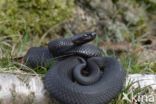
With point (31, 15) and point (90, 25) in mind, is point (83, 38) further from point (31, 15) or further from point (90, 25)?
point (90, 25)

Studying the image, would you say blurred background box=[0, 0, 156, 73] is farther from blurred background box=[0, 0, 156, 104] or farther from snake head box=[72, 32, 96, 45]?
snake head box=[72, 32, 96, 45]

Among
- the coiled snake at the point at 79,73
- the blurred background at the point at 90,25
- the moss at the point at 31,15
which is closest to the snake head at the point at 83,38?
the coiled snake at the point at 79,73

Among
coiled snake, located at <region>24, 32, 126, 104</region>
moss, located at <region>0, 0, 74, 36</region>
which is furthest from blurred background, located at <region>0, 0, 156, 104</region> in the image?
coiled snake, located at <region>24, 32, 126, 104</region>

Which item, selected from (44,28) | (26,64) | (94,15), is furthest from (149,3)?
(26,64)

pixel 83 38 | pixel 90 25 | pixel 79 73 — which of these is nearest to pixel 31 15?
pixel 90 25

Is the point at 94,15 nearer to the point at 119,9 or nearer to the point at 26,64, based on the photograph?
the point at 119,9
